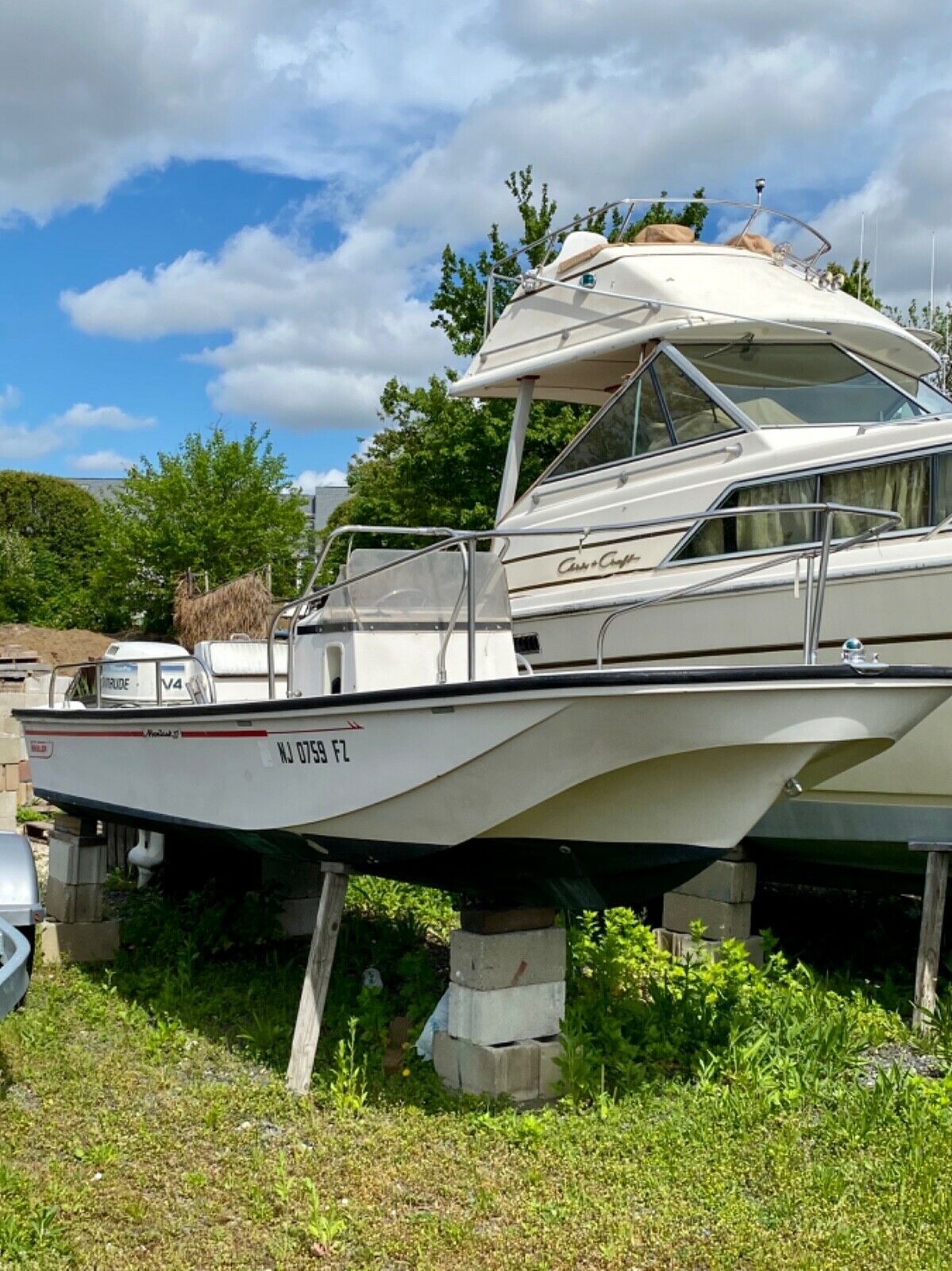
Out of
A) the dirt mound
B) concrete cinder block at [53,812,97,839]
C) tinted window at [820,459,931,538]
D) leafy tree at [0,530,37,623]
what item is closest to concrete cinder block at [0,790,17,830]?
concrete cinder block at [53,812,97,839]

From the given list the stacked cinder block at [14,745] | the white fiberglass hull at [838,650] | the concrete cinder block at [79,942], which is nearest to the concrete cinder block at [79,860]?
the concrete cinder block at [79,942]

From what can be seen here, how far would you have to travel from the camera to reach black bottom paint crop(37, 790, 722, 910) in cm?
553

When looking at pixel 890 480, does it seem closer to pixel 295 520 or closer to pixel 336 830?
pixel 336 830

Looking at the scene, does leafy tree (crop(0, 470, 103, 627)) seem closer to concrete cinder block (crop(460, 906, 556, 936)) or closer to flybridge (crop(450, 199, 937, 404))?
flybridge (crop(450, 199, 937, 404))

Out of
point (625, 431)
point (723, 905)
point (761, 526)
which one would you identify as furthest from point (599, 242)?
point (723, 905)

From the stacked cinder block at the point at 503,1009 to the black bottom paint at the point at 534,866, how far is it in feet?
0.48

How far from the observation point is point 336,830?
19.5 feet

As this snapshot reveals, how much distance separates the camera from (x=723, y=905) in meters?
8.13

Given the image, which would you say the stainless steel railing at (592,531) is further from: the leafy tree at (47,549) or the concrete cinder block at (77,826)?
the leafy tree at (47,549)

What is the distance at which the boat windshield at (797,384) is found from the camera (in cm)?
837

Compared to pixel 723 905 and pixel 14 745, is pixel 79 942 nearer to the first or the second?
pixel 723 905

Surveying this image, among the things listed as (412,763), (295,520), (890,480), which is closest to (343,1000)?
(412,763)

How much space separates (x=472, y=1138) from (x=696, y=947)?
2.61 metres

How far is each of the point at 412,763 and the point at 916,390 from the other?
5305mm
